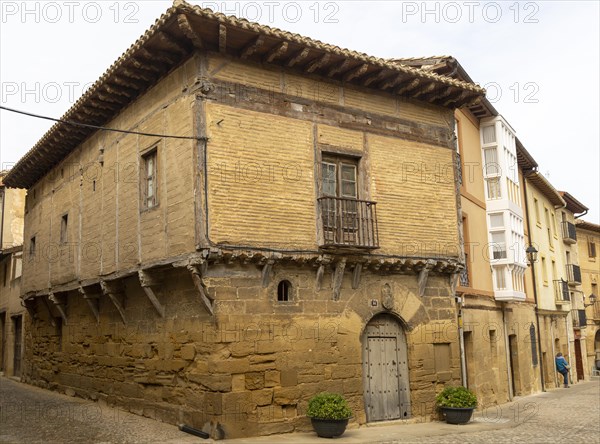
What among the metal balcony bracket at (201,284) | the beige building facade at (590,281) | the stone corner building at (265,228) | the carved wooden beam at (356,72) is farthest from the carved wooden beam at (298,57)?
the beige building facade at (590,281)

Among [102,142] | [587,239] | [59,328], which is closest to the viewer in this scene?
[102,142]

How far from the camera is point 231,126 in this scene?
10695mm

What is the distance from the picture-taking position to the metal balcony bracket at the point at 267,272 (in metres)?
10.6

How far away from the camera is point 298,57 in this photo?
432 inches

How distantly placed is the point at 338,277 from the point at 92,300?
6.50m

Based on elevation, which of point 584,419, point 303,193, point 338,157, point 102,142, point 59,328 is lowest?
point 584,419

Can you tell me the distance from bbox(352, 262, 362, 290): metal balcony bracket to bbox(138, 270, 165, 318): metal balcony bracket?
3.60 metres

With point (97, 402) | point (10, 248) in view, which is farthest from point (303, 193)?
point (10, 248)

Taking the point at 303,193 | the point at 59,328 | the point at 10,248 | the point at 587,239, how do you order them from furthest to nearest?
the point at 587,239, the point at 10,248, the point at 59,328, the point at 303,193

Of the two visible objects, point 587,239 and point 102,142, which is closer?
point 102,142

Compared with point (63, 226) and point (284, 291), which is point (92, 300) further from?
point (284, 291)

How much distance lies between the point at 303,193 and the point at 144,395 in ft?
16.6

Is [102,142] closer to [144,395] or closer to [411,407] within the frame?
[144,395]

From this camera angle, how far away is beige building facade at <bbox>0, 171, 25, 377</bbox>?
22703 millimetres
